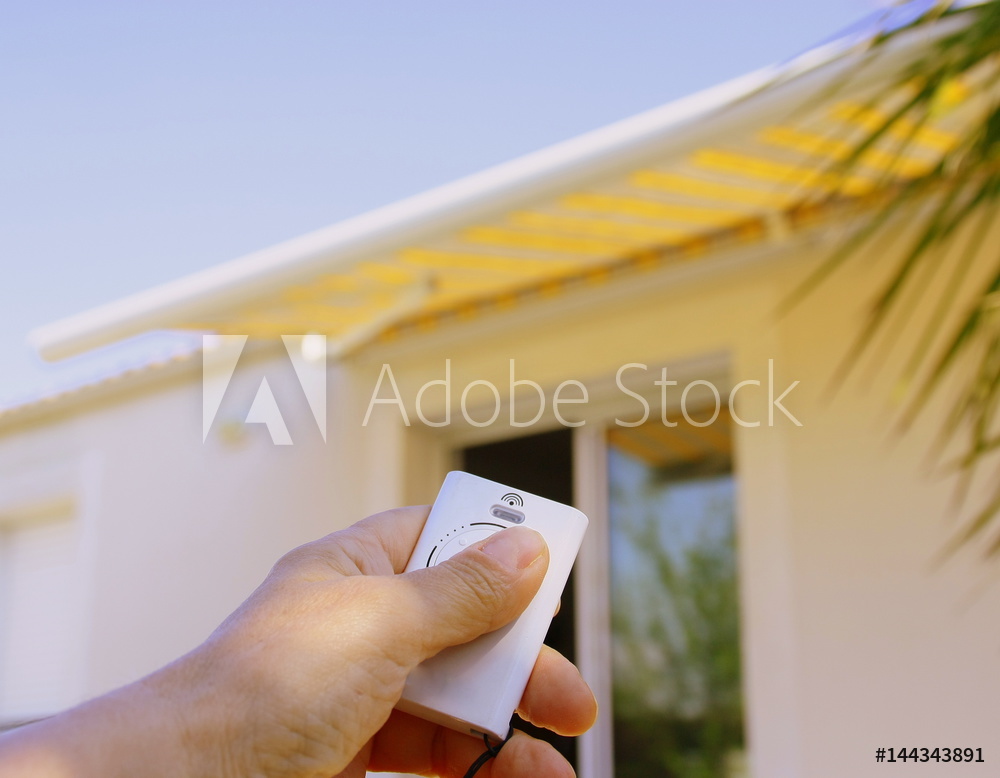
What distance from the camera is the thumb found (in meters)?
0.92

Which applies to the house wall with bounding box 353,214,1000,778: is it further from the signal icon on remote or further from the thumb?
the thumb

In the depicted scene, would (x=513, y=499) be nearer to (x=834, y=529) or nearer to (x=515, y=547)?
(x=515, y=547)

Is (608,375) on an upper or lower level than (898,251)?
lower

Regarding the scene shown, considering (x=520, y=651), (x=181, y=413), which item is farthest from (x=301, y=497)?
(x=520, y=651)

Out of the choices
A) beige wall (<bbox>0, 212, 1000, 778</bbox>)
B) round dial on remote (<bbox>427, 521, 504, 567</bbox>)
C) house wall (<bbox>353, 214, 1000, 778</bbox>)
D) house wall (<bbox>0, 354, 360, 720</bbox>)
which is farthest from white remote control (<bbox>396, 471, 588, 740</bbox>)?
house wall (<bbox>0, 354, 360, 720</bbox>)

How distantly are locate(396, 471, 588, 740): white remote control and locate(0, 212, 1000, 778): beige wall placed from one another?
9.14 ft

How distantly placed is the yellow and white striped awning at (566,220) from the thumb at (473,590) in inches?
80.1

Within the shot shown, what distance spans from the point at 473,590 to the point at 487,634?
10 centimetres

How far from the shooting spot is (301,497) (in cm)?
540

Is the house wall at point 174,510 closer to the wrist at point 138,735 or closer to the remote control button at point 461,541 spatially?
the remote control button at point 461,541

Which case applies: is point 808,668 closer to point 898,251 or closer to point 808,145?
point 898,251

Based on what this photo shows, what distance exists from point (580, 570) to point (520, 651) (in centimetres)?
386

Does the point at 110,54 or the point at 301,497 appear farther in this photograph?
the point at 110,54

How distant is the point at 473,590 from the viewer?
956 mm
